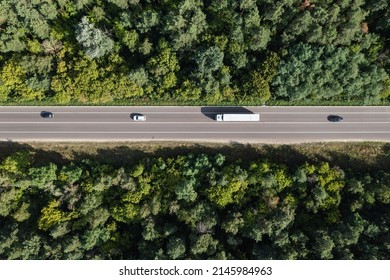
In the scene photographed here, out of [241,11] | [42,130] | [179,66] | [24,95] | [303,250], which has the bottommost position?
[303,250]

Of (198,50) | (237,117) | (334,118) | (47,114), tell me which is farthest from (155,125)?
(334,118)

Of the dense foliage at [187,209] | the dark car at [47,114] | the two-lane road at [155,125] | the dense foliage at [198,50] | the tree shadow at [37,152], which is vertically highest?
the dense foliage at [198,50]

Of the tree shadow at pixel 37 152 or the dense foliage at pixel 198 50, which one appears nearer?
the dense foliage at pixel 198 50

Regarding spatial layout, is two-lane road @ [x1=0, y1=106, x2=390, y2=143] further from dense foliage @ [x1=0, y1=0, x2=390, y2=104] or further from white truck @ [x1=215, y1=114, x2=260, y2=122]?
dense foliage @ [x1=0, y1=0, x2=390, y2=104]

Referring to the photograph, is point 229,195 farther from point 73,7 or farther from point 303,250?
point 73,7

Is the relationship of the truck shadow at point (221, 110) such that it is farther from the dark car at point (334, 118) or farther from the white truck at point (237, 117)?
the dark car at point (334, 118)

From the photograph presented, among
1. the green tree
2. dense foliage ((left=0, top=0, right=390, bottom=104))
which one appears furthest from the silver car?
the green tree

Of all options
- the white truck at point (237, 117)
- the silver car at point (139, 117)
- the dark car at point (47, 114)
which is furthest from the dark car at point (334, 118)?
the dark car at point (47, 114)

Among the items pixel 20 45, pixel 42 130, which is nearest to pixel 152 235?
pixel 42 130
